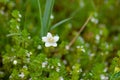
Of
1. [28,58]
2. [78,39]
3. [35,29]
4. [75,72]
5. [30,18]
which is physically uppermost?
[30,18]

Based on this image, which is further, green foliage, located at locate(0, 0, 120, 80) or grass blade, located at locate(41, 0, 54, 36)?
grass blade, located at locate(41, 0, 54, 36)

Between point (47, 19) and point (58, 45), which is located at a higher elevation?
point (58, 45)

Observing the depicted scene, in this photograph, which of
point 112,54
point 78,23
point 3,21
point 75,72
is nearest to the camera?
point 75,72

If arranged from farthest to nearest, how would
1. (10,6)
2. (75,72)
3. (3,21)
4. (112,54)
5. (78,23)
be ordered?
(78,23)
(112,54)
(10,6)
(3,21)
(75,72)

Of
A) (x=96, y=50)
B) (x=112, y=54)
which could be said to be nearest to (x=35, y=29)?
(x=96, y=50)

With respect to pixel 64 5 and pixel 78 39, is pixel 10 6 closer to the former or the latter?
pixel 78 39

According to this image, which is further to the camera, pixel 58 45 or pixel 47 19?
pixel 58 45

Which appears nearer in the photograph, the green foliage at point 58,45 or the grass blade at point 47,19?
the green foliage at point 58,45

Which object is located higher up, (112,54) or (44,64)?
(112,54)

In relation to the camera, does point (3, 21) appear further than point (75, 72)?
Yes

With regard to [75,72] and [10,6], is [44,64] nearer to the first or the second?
[75,72]
